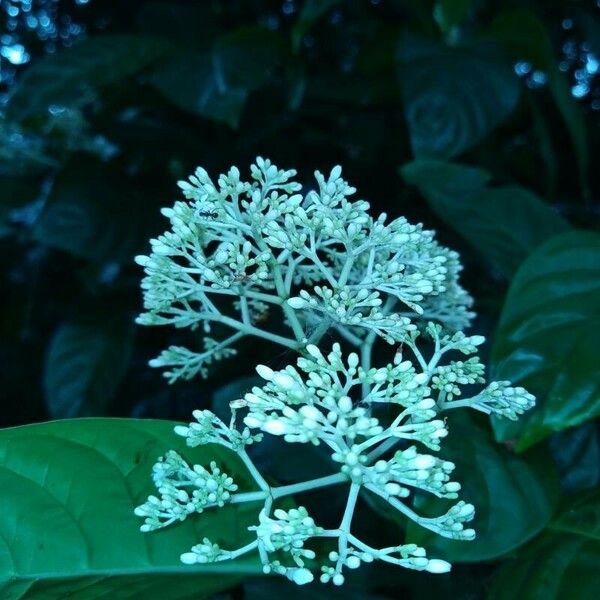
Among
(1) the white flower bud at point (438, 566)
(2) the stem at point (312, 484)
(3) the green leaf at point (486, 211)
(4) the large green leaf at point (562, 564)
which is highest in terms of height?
(3) the green leaf at point (486, 211)

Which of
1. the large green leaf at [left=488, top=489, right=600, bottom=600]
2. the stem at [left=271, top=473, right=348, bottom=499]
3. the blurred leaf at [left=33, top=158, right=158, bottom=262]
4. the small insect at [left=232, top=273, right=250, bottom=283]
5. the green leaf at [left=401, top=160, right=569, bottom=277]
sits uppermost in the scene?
the blurred leaf at [left=33, top=158, right=158, bottom=262]

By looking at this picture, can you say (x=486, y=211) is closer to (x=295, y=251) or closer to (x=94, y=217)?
(x=295, y=251)

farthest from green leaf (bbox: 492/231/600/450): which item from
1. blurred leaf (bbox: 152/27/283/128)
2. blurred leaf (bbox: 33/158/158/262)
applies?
blurred leaf (bbox: 33/158/158/262)

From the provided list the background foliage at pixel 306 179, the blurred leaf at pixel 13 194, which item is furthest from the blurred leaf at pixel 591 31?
the blurred leaf at pixel 13 194

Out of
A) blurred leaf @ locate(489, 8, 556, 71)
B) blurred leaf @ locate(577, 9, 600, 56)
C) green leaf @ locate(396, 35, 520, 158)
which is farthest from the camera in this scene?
blurred leaf @ locate(577, 9, 600, 56)

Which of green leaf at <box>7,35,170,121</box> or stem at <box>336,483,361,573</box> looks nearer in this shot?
stem at <box>336,483,361,573</box>

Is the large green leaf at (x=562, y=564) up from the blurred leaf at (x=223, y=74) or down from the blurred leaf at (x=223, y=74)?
down

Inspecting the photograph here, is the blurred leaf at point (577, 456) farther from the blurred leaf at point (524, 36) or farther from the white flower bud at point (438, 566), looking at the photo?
the blurred leaf at point (524, 36)

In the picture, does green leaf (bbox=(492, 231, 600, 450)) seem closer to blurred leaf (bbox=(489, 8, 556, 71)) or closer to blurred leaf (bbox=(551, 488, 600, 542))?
blurred leaf (bbox=(551, 488, 600, 542))
